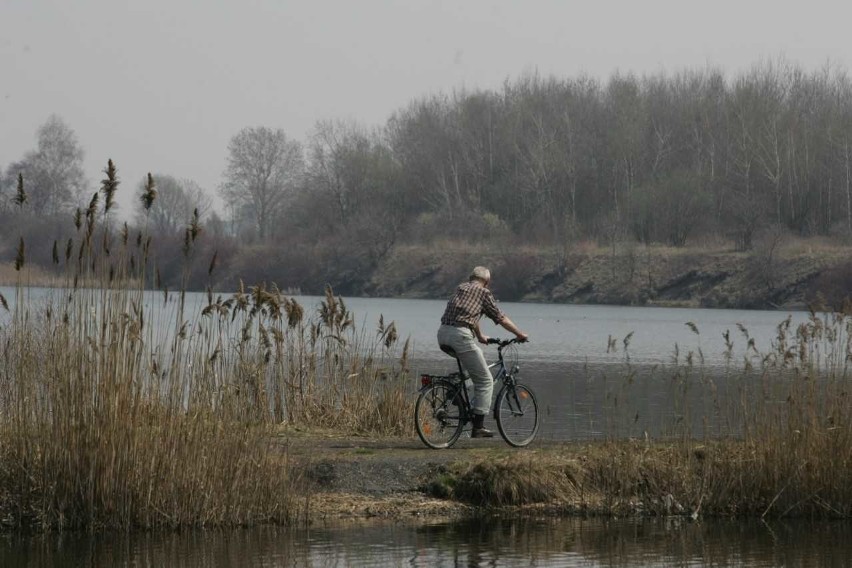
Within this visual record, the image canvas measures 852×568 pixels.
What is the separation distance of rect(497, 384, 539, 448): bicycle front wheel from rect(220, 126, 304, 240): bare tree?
92882mm

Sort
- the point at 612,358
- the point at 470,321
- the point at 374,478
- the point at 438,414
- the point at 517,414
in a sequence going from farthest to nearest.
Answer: the point at 612,358 → the point at 517,414 → the point at 438,414 → the point at 470,321 → the point at 374,478

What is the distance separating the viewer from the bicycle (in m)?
Result: 14.3

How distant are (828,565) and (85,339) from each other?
6.50 m

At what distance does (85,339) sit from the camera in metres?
11.2

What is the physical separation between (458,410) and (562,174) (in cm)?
7785

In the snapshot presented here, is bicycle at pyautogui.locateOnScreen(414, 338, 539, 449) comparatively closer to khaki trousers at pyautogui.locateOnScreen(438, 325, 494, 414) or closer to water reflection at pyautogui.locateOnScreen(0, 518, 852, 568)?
khaki trousers at pyautogui.locateOnScreen(438, 325, 494, 414)

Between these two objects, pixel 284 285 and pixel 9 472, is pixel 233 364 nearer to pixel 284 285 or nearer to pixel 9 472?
pixel 9 472

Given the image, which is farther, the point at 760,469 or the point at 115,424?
the point at 760,469

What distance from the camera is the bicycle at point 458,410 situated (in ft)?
46.9

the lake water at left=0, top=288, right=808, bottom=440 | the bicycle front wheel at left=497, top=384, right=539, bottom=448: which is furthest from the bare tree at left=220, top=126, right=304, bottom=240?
the bicycle front wheel at left=497, top=384, right=539, bottom=448

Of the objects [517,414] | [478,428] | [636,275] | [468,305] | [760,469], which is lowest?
[760,469]

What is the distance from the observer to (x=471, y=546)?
37.1 feet

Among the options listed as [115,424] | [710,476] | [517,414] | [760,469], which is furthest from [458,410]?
[115,424]

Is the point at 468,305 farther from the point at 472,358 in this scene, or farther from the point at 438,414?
the point at 438,414
